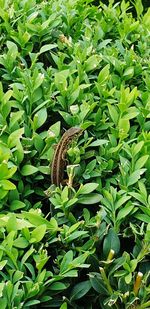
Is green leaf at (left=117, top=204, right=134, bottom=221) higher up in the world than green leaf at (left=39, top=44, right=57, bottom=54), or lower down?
lower down

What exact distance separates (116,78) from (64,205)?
95 cm

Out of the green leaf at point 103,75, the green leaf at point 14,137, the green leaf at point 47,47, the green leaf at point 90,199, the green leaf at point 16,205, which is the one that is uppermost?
the green leaf at point 47,47

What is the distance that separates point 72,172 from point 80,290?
41 centimetres

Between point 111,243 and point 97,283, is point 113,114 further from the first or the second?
point 97,283

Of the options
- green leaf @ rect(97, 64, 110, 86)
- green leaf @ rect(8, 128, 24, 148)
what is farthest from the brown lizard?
green leaf @ rect(97, 64, 110, 86)

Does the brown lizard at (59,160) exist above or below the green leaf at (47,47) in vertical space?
below

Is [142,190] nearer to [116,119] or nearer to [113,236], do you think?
[113,236]

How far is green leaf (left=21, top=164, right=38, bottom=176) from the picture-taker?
2018 mm

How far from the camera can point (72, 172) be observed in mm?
1981

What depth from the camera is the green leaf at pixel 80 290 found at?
185 cm

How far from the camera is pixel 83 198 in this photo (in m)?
1.97

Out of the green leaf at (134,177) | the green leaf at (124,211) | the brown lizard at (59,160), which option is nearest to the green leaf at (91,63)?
the brown lizard at (59,160)

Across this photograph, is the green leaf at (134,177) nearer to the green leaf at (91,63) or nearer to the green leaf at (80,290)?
the green leaf at (80,290)

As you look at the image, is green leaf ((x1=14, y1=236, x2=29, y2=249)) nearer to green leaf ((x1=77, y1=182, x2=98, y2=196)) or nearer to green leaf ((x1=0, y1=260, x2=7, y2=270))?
green leaf ((x1=0, y1=260, x2=7, y2=270))
